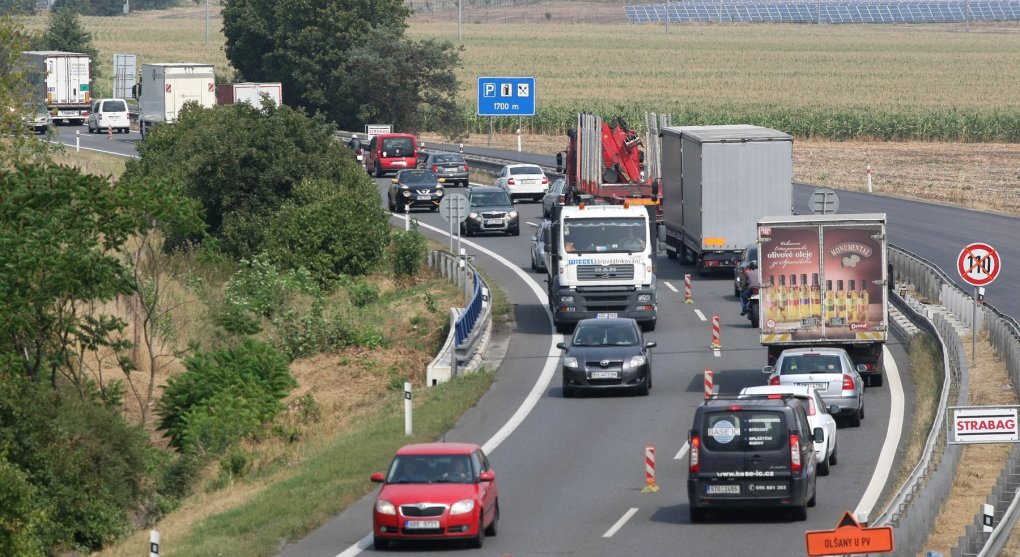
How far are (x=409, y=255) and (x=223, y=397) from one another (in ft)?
51.4

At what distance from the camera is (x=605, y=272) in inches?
1494

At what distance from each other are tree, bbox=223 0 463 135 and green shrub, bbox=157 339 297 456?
55.1m

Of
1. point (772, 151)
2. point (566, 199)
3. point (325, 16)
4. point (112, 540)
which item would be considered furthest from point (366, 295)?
point (325, 16)

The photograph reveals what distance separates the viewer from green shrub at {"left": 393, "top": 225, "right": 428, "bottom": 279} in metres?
50.5

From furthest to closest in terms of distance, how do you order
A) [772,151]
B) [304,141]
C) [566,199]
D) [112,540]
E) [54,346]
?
[304,141]
[566,199]
[772,151]
[54,346]
[112,540]

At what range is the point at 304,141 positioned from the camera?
55.8 meters

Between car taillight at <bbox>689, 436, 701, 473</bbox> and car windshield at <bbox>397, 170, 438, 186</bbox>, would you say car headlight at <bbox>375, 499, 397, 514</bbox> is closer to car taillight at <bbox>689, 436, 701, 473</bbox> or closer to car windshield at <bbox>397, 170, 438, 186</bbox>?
car taillight at <bbox>689, 436, 701, 473</bbox>

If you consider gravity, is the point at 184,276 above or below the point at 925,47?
below

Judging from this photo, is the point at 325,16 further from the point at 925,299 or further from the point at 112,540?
the point at 112,540

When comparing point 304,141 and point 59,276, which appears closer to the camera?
point 59,276

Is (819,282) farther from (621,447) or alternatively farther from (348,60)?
(348,60)

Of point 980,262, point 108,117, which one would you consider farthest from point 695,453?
point 108,117

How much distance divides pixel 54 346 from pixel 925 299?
21.8 metres

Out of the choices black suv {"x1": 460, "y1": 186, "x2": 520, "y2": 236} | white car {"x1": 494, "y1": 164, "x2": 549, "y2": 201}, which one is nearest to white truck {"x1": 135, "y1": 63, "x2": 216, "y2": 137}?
white car {"x1": 494, "y1": 164, "x2": 549, "y2": 201}
